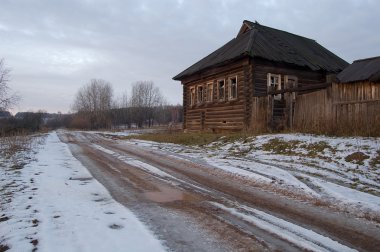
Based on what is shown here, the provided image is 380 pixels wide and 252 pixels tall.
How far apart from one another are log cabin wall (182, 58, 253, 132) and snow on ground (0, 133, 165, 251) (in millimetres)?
13393

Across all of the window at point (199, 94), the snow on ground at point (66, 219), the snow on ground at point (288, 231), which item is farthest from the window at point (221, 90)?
the snow on ground at point (288, 231)

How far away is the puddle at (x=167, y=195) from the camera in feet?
19.6

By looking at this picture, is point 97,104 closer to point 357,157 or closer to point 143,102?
point 143,102

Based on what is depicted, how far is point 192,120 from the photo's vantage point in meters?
26.0

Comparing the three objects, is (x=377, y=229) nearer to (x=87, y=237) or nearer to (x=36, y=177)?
(x=87, y=237)

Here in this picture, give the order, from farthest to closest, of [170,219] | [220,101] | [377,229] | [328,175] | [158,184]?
[220,101]
[328,175]
[158,184]
[170,219]
[377,229]

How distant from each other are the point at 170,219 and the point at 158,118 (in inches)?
4167

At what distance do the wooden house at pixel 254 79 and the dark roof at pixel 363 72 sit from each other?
2.38 meters

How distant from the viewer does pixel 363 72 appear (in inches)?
541

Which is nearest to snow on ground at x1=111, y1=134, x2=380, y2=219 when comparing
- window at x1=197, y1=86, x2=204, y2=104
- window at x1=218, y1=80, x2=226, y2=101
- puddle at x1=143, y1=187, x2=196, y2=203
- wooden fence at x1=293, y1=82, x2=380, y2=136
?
wooden fence at x1=293, y1=82, x2=380, y2=136

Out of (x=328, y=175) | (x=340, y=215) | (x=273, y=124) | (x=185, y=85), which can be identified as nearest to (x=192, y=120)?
(x=185, y=85)

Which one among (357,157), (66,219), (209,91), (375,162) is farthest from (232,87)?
(66,219)

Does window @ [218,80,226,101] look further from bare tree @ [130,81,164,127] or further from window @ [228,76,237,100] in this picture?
bare tree @ [130,81,164,127]

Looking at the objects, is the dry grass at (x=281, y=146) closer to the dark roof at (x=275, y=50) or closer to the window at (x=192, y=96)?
the dark roof at (x=275, y=50)
